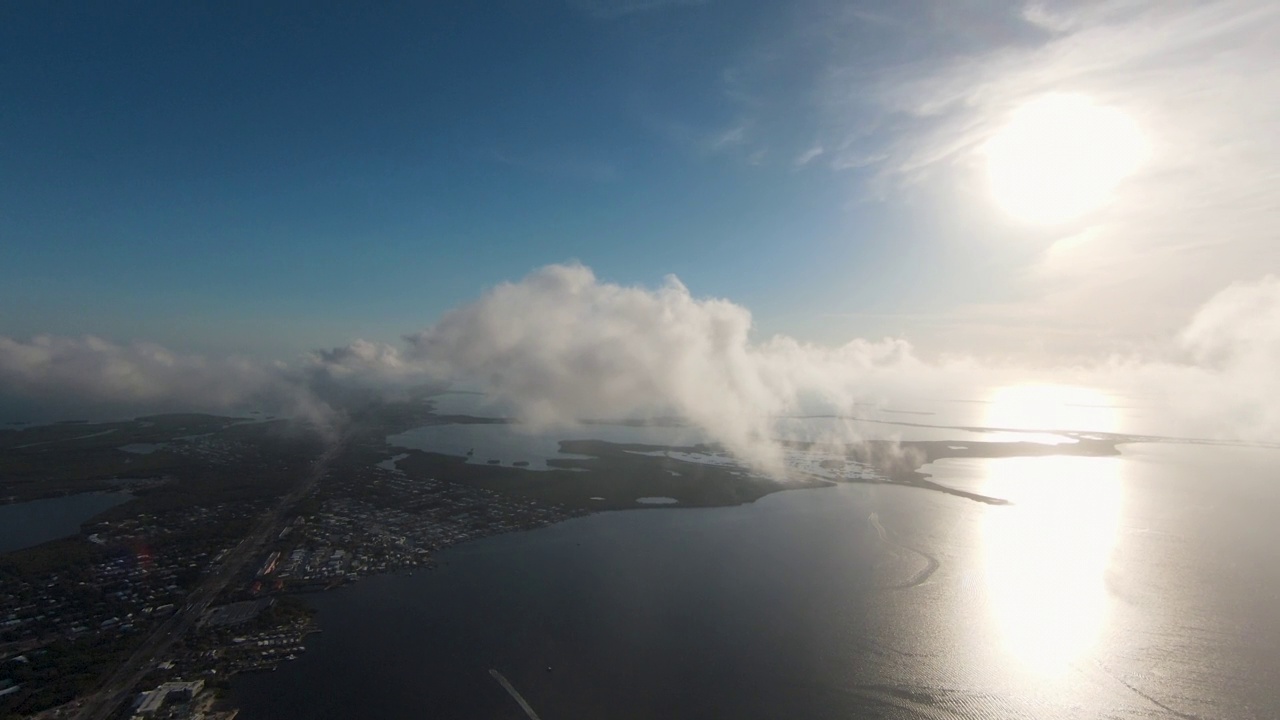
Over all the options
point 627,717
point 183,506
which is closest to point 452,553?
point 627,717

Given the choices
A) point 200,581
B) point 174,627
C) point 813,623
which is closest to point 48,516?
point 200,581

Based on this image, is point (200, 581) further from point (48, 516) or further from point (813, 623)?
point (813, 623)

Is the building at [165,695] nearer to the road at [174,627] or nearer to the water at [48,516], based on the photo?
the road at [174,627]

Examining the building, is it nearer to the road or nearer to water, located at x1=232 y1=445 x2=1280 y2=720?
the road

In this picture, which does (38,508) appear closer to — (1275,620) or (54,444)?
(54,444)

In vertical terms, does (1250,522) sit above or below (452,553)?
above
